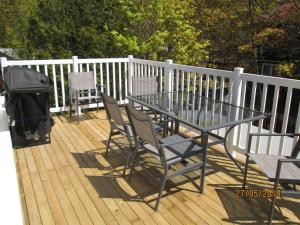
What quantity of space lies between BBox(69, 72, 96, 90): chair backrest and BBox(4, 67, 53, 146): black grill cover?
1.29m

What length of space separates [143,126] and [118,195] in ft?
2.71

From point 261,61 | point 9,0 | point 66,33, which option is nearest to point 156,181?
point 66,33

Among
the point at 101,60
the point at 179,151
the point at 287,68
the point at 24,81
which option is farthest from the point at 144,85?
the point at 287,68

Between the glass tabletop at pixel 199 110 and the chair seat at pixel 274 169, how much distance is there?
0.44 metres

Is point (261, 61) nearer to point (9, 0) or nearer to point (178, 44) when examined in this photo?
point (178, 44)

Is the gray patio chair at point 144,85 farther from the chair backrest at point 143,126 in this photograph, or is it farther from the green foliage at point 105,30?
the green foliage at point 105,30

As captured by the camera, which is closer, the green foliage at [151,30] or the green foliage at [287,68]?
the green foliage at [151,30]

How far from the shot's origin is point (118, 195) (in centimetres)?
276

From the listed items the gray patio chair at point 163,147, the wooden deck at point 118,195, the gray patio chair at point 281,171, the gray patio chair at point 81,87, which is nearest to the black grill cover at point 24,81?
the wooden deck at point 118,195

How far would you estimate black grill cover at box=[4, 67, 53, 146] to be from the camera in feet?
12.2

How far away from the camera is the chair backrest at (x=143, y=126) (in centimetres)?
236

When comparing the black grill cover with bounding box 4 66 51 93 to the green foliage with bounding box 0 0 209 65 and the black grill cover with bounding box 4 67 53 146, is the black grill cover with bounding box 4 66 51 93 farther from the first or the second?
the green foliage with bounding box 0 0 209 65

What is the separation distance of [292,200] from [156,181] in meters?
1.40

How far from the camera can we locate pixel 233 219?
7.86ft
